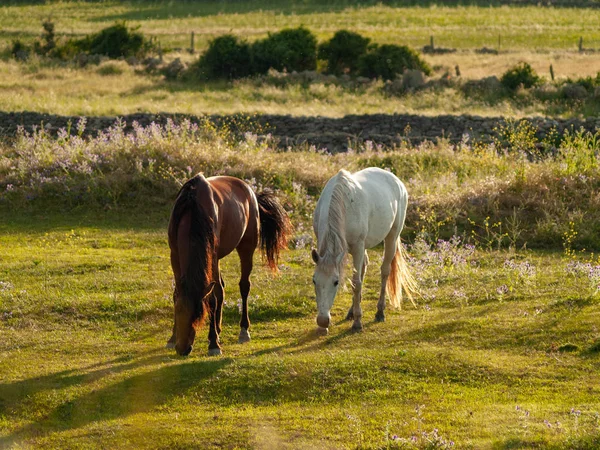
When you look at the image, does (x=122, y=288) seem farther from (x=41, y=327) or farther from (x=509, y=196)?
(x=509, y=196)

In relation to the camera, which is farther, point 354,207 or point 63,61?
point 63,61

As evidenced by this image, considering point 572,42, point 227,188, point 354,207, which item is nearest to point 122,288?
point 227,188

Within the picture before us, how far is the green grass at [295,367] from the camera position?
7.71 metres

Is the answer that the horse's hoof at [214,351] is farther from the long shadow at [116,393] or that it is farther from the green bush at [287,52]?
the green bush at [287,52]

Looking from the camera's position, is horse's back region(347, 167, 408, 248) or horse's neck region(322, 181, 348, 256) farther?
horse's back region(347, 167, 408, 248)

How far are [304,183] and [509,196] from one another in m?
4.18

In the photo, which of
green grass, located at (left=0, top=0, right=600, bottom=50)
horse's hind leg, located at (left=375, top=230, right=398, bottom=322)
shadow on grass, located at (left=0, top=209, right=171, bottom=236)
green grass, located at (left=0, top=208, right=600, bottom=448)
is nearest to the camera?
green grass, located at (left=0, top=208, right=600, bottom=448)

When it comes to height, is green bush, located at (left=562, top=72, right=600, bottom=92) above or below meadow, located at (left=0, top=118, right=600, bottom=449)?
above

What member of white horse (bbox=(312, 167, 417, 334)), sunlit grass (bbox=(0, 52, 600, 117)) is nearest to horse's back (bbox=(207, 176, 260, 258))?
white horse (bbox=(312, 167, 417, 334))

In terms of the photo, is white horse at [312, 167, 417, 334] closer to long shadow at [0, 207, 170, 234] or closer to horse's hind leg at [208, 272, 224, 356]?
horse's hind leg at [208, 272, 224, 356]

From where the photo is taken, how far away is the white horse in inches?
379

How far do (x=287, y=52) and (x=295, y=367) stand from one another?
32.8 metres

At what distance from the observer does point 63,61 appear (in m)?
42.4

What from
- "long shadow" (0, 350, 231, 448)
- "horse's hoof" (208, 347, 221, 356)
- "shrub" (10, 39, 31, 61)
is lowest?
"horse's hoof" (208, 347, 221, 356)
